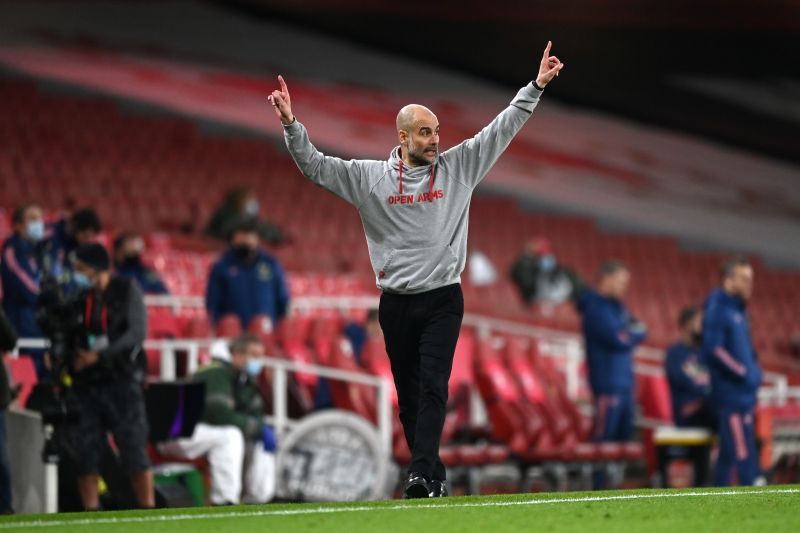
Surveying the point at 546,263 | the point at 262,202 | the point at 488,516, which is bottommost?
the point at 488,516

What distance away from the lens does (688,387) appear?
12828mm

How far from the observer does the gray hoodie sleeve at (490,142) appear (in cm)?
724

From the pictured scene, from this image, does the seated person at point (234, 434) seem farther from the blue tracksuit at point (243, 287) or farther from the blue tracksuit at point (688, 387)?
the blue tracksuit at point (688, 387)

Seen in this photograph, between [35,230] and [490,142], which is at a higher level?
[35,230]

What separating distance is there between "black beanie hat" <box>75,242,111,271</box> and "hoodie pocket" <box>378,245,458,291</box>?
6.79ft

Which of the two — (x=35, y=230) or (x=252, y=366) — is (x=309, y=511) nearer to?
(x=252, y=366)

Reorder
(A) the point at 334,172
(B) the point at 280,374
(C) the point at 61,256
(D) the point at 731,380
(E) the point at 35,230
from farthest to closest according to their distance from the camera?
(B) the point at 280,374 < (D) the point at 731,380 < (C) the point at 61,256 < (E) the point at 35,230 < (A) the point at 334,172

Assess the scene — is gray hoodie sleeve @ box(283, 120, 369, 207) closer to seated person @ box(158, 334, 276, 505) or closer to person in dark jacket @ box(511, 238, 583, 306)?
seated person @ box(158, 334, 276, 505)

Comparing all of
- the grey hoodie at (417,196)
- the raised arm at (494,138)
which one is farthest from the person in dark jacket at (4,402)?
the raised arm at (494,138)

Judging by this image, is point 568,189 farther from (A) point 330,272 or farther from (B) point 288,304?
(B) point 288,304

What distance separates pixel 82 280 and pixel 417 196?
2723 mm

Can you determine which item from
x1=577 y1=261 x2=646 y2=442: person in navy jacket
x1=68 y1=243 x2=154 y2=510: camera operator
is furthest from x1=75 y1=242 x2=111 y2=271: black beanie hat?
x1=577 y1=261 x2=646 y2=442: person in navy jacket

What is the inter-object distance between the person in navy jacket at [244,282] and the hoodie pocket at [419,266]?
524 cm

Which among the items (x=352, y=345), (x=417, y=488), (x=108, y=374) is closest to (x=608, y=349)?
(x=352, y=345)
